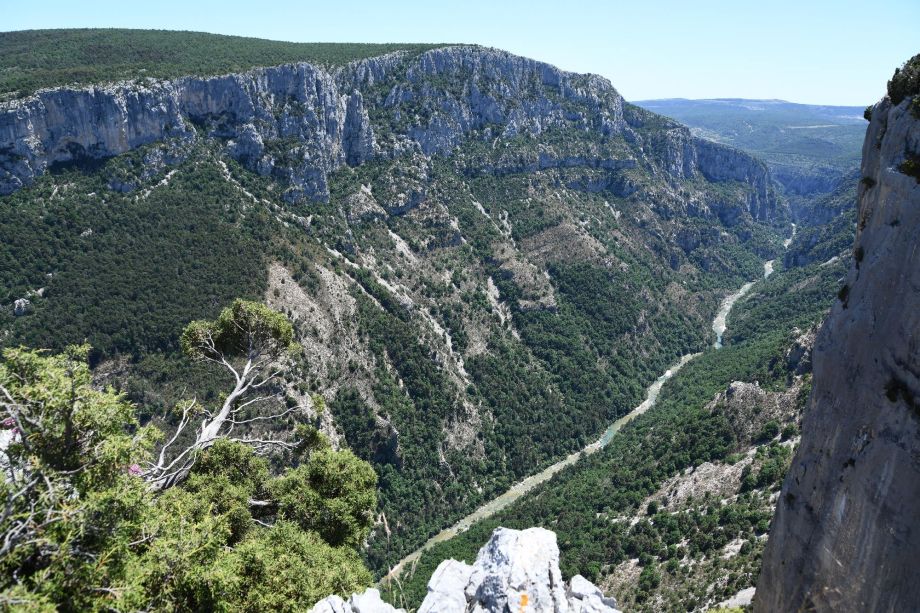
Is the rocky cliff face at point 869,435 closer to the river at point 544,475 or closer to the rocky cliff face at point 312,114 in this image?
the river at point 544,475

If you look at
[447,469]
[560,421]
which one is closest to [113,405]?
[447,469]

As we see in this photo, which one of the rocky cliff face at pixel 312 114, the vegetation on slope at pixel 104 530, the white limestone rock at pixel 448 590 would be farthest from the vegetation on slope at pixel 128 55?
the white limestone rock at pixel 448 590

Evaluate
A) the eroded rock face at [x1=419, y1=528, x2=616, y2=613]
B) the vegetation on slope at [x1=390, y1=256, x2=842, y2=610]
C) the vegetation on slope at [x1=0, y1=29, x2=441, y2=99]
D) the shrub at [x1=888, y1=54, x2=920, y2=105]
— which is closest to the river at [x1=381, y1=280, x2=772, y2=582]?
the vegetation on slope at [x1=390, y1=256, x2=842, y2=610]

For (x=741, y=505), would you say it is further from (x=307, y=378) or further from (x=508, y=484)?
(x=307, y=378)

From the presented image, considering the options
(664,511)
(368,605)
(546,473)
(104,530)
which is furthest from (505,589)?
(546,473)

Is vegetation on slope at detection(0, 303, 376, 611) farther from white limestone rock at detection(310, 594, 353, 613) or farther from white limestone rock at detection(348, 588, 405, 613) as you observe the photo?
white limestone rock at detection(348, 588, 405, 613)
